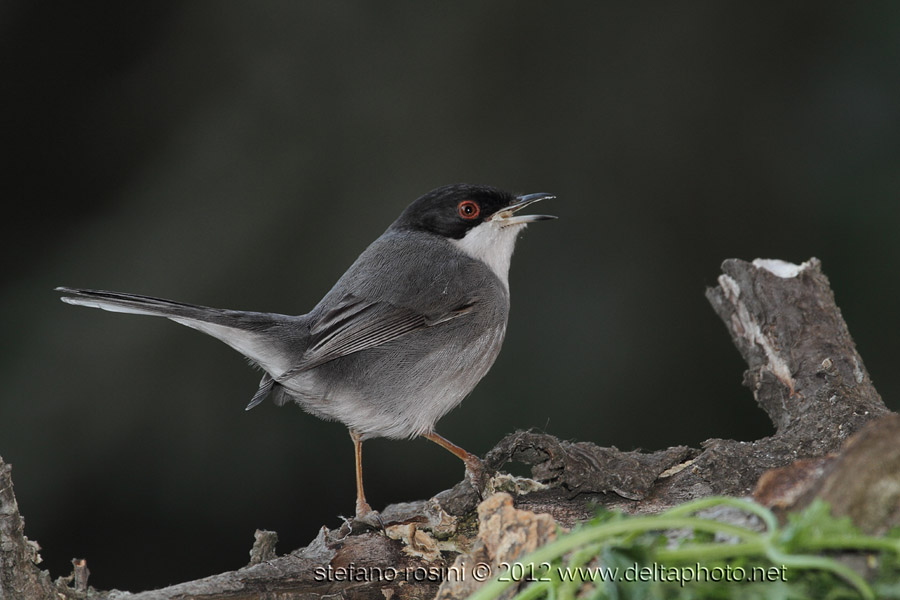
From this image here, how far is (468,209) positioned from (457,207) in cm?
7

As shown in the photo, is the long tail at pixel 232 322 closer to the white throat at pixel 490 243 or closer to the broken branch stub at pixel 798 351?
the white throat at pixel 490 243

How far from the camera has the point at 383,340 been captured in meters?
4.09

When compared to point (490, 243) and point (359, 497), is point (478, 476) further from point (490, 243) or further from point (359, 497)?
point (490, 243)

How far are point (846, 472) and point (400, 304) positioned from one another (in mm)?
2935

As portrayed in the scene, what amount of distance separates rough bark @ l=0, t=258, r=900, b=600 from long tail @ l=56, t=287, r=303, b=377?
1.00m


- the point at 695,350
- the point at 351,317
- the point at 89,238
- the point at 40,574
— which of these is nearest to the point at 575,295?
the point at 695,350

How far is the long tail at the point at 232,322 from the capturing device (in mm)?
3629

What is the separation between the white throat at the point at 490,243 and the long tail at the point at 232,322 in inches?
45.1

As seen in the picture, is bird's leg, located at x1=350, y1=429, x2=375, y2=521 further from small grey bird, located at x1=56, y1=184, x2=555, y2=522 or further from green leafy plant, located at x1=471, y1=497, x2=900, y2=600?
green leafy plant, located at x1=471, y1=497, x2=900, y2=600

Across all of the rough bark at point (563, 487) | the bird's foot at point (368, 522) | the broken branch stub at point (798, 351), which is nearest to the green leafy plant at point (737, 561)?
the rough bark at point (563, 487)

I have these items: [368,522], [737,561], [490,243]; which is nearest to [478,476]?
[368,522]

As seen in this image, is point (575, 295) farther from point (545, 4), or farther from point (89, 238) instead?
point (89, 238)

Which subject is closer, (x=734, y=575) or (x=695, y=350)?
(x=734, y=575)

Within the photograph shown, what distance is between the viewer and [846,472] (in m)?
1.49
